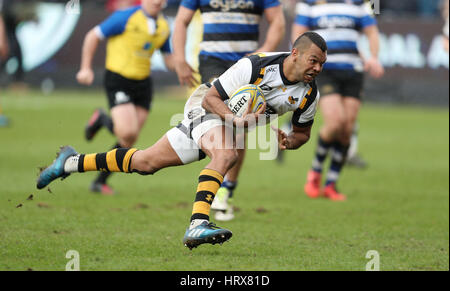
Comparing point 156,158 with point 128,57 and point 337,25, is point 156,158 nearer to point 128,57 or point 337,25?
point 128,57

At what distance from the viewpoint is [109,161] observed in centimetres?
612

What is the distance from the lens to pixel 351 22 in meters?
8.93

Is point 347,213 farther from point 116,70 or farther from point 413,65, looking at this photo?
point 413,65

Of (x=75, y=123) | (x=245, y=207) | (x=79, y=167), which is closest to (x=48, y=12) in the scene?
(x=75, y=123)

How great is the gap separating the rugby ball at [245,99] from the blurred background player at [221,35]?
194 cm

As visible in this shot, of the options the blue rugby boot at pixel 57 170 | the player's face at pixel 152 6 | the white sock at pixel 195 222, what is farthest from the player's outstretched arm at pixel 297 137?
the player's face at pixel 152 6

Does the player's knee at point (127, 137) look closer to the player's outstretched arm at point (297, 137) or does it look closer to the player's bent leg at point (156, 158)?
the player's bent leg at point (156, 158)

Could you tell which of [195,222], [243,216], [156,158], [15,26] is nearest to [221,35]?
[243,216]

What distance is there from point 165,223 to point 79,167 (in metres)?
1.19

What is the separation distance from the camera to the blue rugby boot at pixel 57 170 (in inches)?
250

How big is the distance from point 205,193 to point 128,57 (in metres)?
3.82

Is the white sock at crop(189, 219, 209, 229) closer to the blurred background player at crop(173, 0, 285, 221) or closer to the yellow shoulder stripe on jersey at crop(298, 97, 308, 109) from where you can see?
the yellow shoulder stripe on jersey at crop(298, 97, 308, 109)

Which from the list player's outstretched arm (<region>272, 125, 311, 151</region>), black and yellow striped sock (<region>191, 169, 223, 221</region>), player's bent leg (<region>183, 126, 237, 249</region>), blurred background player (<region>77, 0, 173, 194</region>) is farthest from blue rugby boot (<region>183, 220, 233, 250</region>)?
blurred background player (<region>77, 0, 173, 194</region>)

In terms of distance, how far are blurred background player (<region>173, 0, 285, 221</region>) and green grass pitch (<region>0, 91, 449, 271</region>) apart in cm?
92
